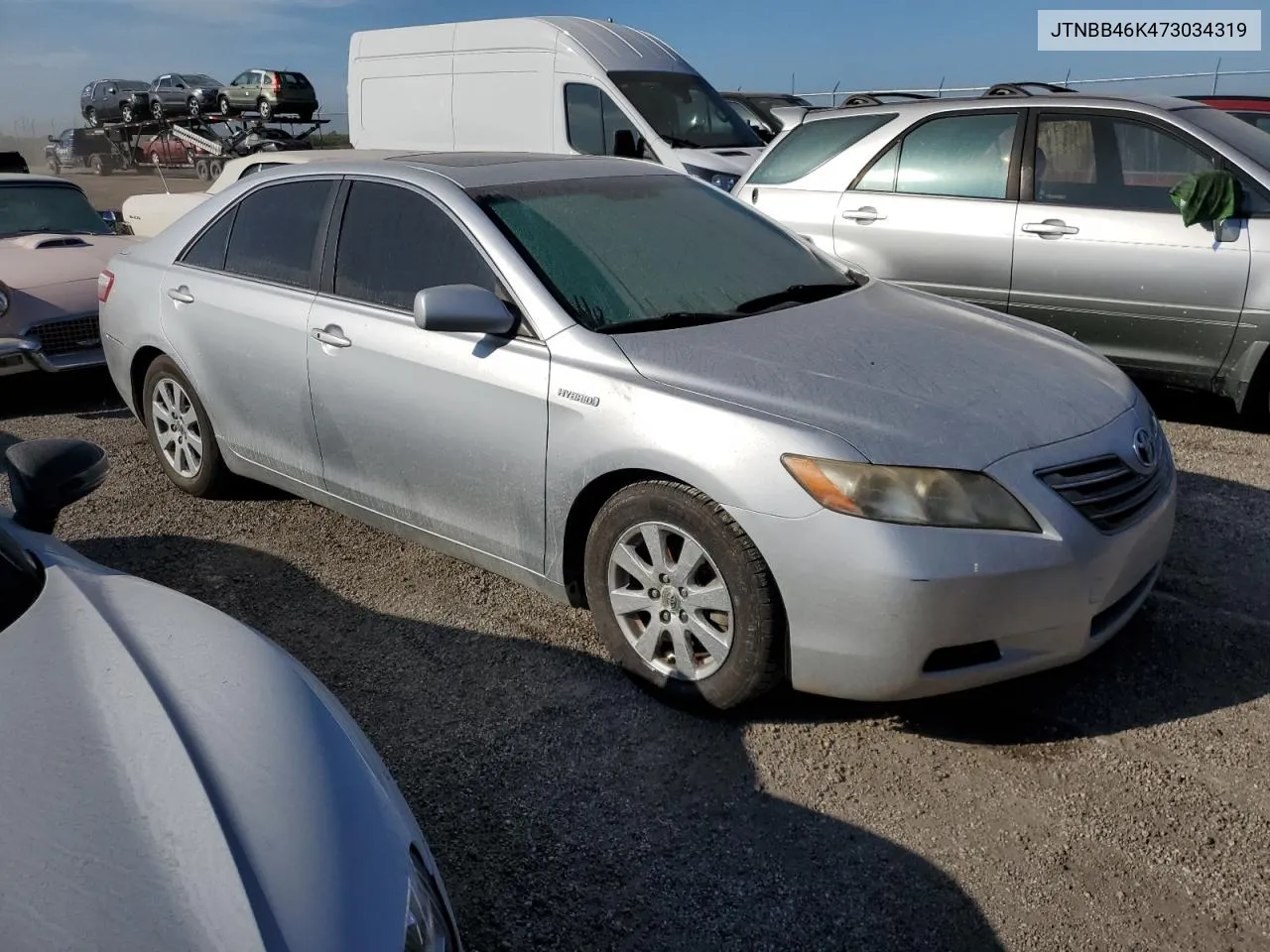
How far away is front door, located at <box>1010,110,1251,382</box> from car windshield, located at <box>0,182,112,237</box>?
655 cm

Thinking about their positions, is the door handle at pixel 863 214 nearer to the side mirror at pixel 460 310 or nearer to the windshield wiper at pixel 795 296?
the windshield wiper at pixel 795 296

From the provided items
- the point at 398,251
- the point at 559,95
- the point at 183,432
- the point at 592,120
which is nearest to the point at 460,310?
the point at 398,251

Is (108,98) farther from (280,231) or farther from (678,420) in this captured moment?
(678,420)

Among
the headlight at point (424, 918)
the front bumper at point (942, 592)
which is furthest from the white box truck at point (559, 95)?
the headlight at point (424, 918)

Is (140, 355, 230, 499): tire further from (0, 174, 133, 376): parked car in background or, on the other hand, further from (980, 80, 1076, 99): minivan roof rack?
(980, 80, 1076, 99): minivan roof rack

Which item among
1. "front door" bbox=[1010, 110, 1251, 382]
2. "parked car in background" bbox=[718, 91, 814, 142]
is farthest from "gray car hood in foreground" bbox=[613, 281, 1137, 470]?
"parked car in background" bbox=[718, 91, 814, 142]

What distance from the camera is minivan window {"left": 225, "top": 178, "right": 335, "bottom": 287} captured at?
14.0 feet

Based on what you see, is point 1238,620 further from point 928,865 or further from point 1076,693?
point 928,865

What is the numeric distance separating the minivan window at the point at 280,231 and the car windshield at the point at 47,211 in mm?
4237

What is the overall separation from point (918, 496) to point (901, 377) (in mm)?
518

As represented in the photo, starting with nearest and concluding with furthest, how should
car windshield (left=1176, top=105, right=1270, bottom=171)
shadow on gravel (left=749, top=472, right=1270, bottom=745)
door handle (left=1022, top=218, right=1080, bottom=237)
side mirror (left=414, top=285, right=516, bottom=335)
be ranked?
shadow on gravel (left=749, top=472, right=1270, bottom=745)
side mirror (left=414, top=285, right=516, bottom=335)
car windshield (left=1176, top=105, right=1270, bottom=171)
door handle (left=1022, top=218, right=1080, bottom=237)

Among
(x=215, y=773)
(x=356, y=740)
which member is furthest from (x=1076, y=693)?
(x=215, y=773)

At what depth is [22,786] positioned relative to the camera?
1673 mm

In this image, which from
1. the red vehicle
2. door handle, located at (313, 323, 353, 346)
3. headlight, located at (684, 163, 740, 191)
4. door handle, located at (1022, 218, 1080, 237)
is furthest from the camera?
headlight, located at (684, 163, 740, 191)
